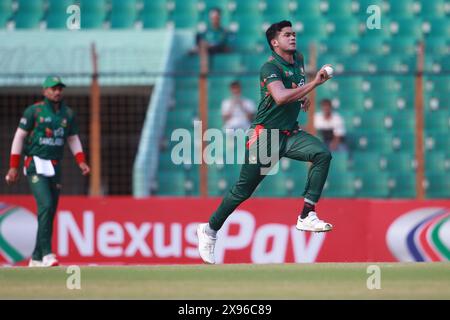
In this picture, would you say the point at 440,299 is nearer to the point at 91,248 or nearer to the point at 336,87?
the point at 91,248

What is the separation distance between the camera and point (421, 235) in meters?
15.4

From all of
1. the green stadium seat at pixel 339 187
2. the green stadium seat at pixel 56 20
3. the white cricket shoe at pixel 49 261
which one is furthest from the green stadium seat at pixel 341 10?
the white cricket shoe at pixel 49 261

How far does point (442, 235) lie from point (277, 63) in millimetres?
5193

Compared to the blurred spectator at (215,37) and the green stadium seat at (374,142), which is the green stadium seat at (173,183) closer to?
the blurred spectator at (215,37)

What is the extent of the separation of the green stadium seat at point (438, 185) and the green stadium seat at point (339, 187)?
1305mm

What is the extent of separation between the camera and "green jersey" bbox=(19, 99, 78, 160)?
13.4m

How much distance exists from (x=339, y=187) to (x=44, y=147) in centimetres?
548

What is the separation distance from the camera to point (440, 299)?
9586 millimetres

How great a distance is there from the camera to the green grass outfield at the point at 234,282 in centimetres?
1008

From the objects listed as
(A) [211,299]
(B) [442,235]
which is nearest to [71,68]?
(B) [442,235]

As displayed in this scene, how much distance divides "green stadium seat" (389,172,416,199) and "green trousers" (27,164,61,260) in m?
6.30

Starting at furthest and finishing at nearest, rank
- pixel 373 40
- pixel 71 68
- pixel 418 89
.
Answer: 1. pixel 373 40
2. pixel 71 68
3. pixel 418 89

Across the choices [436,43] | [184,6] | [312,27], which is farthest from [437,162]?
[184,6]

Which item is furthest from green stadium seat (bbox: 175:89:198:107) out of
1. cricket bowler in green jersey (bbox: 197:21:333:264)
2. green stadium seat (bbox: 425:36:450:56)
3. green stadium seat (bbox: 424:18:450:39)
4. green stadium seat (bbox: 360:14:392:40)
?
cricket bowler in green jersey (bbox: 197:21:333:264)
